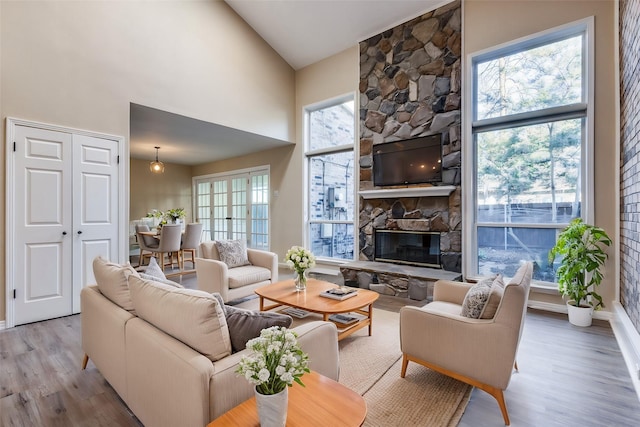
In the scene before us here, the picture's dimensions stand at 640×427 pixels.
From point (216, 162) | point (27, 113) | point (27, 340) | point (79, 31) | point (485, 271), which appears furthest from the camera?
point (216, 162)

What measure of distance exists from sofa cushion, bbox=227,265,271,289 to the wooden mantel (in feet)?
6.48

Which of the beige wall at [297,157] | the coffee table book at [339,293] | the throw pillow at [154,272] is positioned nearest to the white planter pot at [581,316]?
the coffee table book at [339,293]

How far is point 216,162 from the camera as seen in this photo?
7.84 metres

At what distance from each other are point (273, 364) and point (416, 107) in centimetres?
429

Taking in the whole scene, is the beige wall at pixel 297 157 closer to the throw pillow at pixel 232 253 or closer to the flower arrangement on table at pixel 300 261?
the throw pillow at pixel 232 253

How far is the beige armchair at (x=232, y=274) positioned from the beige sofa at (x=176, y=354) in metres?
1.68

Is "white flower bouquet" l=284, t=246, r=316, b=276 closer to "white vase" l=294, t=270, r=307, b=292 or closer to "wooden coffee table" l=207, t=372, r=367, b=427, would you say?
"white vase" l=294, t=270, r=307, b=292

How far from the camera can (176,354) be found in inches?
47.4

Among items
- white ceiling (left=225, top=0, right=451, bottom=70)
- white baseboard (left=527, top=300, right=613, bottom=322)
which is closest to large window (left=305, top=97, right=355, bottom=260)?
white ceiling (left=225, top=0, right=451, bottom=70)

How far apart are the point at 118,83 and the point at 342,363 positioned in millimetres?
4036

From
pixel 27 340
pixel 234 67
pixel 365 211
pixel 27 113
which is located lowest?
pixel 27 340

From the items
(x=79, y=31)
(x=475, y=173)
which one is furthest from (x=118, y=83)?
(x=475, y=173)

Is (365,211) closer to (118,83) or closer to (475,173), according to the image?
(475,173)

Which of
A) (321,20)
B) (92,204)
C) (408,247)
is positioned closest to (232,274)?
(92,204)
